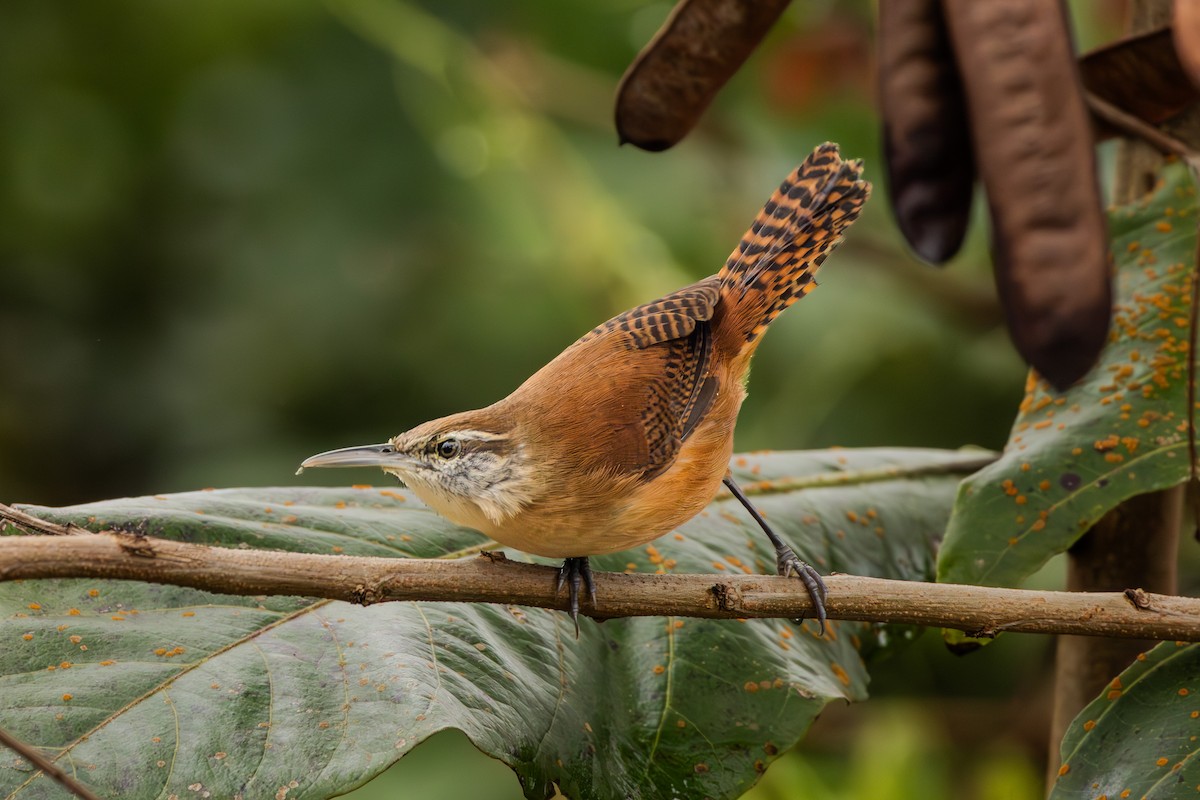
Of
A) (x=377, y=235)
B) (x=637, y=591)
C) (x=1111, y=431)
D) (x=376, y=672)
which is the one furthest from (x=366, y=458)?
(x=377, y=235)

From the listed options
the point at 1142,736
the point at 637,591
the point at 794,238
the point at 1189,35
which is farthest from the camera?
the point at 794,238

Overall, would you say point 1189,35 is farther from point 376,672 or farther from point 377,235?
point 377,235

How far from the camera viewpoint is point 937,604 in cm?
156

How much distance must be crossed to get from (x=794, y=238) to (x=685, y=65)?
0.53m

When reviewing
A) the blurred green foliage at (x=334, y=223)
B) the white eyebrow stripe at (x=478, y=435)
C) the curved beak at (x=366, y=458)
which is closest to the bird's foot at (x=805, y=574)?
the white eyebrow stripe at (x=478, y=435)

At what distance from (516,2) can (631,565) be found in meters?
3.51

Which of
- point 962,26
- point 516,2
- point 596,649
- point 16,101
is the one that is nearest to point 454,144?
point 516,2

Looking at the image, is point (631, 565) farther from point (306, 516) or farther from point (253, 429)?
point (253, 429)

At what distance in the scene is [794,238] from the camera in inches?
98.2

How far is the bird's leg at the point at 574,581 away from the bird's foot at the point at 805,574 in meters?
0.29

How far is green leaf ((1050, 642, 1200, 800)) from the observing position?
5.60 ft

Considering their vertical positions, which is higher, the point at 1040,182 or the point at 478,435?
the point at 1040,182

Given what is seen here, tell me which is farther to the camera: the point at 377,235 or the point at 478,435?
the point at 377,235

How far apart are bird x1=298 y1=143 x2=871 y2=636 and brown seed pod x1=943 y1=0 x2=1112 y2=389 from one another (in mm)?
460
